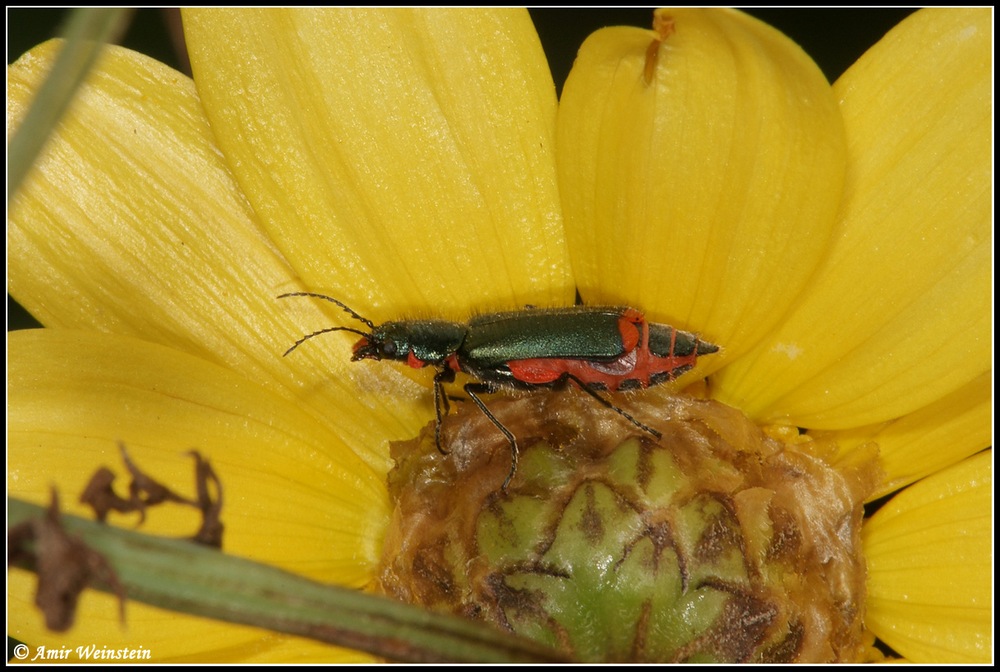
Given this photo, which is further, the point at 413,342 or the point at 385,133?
the point at 413,342

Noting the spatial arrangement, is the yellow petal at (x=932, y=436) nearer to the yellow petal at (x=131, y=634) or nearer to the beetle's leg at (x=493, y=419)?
the beetle's leg at (x=493, y=419)

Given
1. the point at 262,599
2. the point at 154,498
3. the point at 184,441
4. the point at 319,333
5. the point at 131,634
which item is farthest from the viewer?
the point at 319,333

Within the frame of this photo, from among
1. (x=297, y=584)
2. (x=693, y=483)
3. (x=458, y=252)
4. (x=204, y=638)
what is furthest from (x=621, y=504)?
(x=297, y=584)

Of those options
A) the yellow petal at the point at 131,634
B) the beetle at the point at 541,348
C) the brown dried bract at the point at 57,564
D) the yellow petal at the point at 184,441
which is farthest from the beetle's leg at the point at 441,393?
the brown dried bract at the point at 57,564

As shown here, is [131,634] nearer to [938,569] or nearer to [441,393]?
[441,393]

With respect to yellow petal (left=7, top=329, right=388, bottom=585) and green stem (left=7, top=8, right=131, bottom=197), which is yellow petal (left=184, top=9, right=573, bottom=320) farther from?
green stem (left=7, top=8, right=131, bottom=197)

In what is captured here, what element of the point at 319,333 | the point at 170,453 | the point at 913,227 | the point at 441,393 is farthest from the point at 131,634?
the point at 913,227
